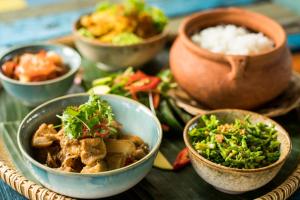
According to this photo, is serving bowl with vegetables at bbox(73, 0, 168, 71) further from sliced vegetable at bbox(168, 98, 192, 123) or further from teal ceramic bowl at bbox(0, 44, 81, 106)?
sliced vegetable at bbox(168, 98, 192, 123)

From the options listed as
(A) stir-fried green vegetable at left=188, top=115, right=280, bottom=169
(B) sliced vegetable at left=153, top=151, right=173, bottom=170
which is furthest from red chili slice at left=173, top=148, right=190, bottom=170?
(A) stir-fried green vegetable at left=188, top=115, right=280, bottom=169

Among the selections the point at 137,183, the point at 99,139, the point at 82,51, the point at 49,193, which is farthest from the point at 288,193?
the point at 82,51

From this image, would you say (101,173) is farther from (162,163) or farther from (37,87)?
(37,87)

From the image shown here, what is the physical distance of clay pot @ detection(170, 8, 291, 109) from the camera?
2.02 meters

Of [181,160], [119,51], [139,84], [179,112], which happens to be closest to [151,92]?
[139,84]

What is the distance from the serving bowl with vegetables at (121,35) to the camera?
95.3 inches

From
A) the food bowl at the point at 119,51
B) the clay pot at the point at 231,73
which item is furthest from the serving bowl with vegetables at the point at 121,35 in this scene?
the clay pot at the point at 231,73

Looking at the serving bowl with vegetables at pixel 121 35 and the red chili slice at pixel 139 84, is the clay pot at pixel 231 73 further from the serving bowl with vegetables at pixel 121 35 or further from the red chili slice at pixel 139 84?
the serving bowl with vegetables at pixel 121 35

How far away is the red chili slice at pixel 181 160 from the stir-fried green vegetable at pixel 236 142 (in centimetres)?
15

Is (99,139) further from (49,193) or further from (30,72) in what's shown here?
(30,72)

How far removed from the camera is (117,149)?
5.52 ft

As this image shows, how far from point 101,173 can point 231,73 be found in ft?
2.64

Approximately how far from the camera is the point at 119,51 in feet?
7.89

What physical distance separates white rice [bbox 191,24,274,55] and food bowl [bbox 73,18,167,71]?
27cm
